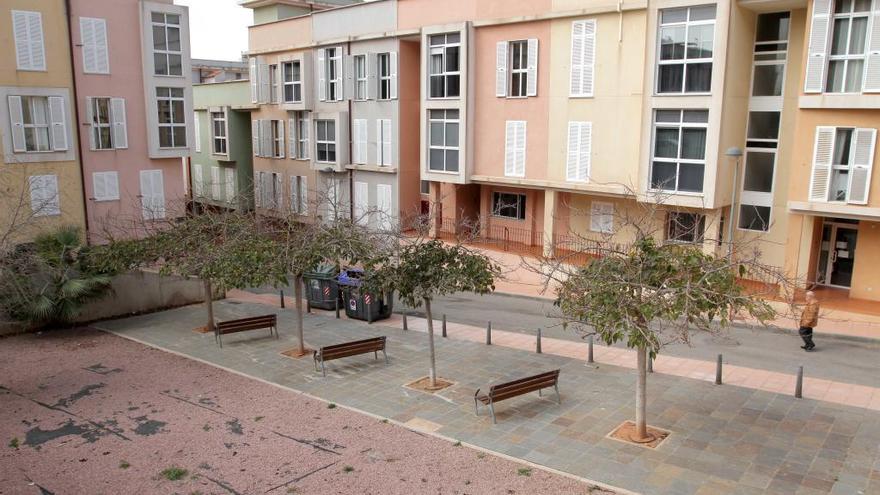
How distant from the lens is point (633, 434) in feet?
38.0

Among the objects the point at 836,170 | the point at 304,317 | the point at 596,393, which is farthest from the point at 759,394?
the point at 304,317

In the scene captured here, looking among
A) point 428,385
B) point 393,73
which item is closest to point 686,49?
point 393,73

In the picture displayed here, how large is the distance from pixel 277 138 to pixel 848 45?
29.2m

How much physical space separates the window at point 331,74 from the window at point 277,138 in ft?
15.3

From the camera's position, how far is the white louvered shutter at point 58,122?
24906mm

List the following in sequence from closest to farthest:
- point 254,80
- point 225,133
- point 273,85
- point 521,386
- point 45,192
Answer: point 521,386, point 45,192, point 273,85, point 254,80, point 225,133

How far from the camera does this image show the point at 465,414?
41.8 ft

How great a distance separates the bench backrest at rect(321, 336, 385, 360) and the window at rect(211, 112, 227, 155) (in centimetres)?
3232

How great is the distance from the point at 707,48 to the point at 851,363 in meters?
11.1

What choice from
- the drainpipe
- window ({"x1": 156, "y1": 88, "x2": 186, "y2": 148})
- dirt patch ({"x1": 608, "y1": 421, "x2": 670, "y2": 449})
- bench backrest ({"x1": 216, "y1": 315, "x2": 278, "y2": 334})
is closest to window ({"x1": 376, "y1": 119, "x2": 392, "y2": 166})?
window ({"x1": 156, "y1": 88, "x2": 186, "y2": 148})

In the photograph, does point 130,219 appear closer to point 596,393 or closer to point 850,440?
point 596,393

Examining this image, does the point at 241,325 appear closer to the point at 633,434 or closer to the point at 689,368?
the point at 633,434

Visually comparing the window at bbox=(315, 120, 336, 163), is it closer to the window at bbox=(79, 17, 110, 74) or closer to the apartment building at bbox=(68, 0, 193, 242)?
the apartment building at bbox=(68, 0, 193, 242)

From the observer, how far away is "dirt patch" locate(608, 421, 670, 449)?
→ 11.3 m
